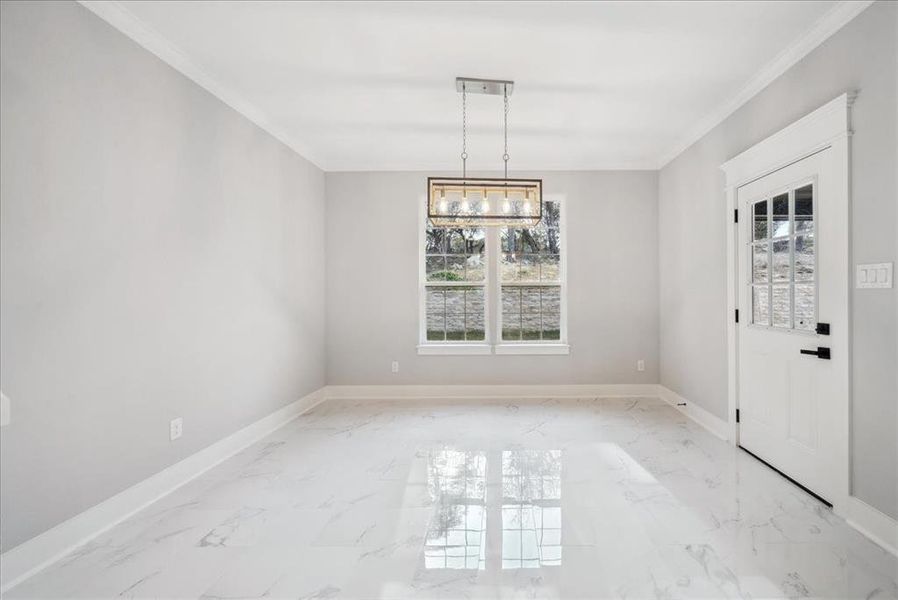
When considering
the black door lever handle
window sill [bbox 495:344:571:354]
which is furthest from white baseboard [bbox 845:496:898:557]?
window sill [bbox 495:344:571:354]

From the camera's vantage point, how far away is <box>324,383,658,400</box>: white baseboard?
4.82 m

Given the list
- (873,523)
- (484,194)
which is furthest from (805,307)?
(484,194)

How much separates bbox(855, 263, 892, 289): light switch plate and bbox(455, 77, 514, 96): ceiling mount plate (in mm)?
2396

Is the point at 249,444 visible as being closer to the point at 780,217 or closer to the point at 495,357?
the point at 495,357

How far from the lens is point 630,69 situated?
2875 millimetres

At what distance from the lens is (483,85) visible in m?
3.04

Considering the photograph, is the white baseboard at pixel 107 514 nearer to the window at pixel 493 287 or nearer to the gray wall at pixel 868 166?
the window at pixel 493 287

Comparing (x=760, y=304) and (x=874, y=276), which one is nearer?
(x=874, y=276)

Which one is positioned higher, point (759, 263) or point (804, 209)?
point (804, 209)

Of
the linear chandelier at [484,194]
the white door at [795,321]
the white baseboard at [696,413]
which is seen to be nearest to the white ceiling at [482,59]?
the linear chandelier at [484,194]

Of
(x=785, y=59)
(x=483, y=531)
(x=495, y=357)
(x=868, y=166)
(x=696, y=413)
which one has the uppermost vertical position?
(x=785, y=59)

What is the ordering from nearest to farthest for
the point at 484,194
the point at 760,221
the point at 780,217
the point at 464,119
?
the point at 780,217
the point at 760,221
the point at 484,194
the point at 464,119

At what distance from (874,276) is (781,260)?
75 centimetres

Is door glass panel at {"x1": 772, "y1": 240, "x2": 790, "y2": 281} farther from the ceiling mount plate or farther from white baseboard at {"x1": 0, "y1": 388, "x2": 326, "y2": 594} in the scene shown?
white baseboard at {"x1": 0, "y1": 388, "x2": 326, "y2": 594}
